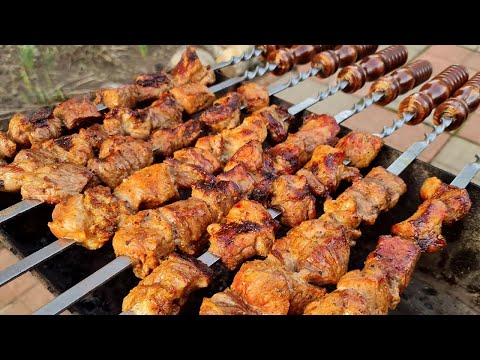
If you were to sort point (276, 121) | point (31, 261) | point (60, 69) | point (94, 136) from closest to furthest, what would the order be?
point (31, 261) → point (94, 136) → point (276, 121) → point (60, 69)

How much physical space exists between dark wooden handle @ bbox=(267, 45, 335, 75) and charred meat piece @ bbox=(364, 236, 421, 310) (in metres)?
1.95

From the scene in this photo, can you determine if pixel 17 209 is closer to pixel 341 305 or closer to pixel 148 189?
pixel 148 189

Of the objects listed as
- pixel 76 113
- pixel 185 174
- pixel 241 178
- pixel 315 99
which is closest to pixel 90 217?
pixel 185 174

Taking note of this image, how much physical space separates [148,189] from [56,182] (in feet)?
1.58

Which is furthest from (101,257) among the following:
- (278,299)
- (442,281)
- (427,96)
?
(427,96)

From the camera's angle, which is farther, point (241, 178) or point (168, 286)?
point (241, 178)

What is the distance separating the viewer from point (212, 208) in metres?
2.51

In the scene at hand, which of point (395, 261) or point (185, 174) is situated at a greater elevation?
point (185, 174)

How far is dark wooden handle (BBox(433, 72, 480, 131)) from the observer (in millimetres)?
3105

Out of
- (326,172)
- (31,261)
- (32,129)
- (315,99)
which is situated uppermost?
(32,129)

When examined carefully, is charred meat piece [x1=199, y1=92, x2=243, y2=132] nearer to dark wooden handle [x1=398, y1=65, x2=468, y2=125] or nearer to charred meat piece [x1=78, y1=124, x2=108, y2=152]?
charred meat piece [x1=78, y1=124, x2=108, y2=152]

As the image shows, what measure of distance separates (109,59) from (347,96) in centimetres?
304

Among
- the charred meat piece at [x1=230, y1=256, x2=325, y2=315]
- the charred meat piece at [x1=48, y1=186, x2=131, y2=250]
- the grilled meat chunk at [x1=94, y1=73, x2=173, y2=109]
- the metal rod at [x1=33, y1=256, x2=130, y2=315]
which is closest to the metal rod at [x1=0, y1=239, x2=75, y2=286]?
the charred meat piece at [x1=48, y1=186, x2=131, y2=250]

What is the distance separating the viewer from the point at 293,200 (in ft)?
8.48
